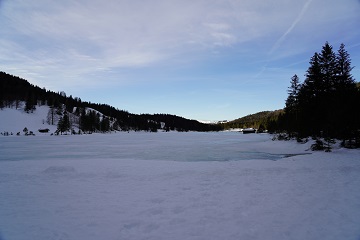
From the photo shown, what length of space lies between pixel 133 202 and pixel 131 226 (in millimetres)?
2130

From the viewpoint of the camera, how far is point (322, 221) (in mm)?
6477

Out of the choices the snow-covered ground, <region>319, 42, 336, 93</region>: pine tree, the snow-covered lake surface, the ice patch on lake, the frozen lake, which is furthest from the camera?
the snow-covered ground

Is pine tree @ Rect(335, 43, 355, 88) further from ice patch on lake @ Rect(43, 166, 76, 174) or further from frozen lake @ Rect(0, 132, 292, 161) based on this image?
ice patch on lake @ Rect(43, 166, 76, 174)

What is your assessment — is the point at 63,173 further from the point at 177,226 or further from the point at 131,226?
the point at 177,226

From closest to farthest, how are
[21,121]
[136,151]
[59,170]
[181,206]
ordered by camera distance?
[181,206] → [59,170] → [136,151] → [21,121]

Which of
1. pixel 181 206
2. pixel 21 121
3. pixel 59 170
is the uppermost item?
pixel 21 121

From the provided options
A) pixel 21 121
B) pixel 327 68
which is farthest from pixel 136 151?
pixel 21 121

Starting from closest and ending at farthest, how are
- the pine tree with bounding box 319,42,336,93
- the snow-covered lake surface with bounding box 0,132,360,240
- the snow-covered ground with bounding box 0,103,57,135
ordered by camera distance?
the snow-covered lake surface with bounding box 0,132,360,240, the pine tree with bounding box 319,42,336,93, the snow-covered ground with bounding box 0,103,57,135

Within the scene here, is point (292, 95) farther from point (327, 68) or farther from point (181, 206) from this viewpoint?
point (181, 206)

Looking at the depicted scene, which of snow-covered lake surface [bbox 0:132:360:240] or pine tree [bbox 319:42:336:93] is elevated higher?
pine tree [bbox 319:42:336:93]

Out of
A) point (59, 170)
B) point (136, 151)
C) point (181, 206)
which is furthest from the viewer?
point (136, 151)

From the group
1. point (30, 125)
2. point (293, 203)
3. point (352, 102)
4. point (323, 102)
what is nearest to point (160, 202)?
point (293, 203)

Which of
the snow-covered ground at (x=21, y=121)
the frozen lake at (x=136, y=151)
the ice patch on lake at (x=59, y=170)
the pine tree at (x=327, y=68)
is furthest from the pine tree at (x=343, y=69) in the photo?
the snow-covered ground at (x=21, y=121)

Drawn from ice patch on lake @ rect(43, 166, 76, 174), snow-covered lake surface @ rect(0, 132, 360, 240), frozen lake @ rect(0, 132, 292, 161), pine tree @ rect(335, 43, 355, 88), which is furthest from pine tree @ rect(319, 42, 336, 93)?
ice patch on lake @ rect(43, 166, 76, 174)
